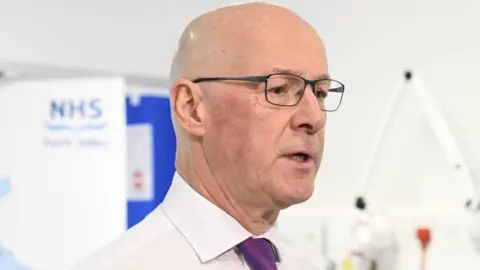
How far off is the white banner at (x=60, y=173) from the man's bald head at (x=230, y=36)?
92cm

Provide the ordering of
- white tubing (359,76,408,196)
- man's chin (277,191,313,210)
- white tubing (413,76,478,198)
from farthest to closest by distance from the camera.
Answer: white tubing (359,76,408,196), white tubing (413,76,478,198), man's chin (277,191,313,210)

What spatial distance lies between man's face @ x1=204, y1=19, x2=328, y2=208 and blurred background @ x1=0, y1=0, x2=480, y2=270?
0.96m

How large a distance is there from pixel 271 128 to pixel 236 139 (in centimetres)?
5

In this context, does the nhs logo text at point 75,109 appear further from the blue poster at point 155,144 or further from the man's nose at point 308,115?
the man's nose at point 308,115

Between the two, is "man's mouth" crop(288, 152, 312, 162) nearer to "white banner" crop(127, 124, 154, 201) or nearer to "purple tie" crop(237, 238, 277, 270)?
"purple tie" crop(237, 238, 277, 270)

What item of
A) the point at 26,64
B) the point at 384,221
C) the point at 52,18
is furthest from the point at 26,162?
the point at 384,221

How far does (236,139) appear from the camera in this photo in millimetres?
980

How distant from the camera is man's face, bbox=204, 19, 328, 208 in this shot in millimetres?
963

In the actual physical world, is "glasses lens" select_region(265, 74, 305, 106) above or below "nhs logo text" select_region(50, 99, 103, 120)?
above

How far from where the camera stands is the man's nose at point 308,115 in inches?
37.9

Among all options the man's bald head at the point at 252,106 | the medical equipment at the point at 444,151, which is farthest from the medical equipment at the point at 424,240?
the man's bald head at the point at 252,106

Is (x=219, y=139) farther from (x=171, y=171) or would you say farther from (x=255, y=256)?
(x=171, y=171)

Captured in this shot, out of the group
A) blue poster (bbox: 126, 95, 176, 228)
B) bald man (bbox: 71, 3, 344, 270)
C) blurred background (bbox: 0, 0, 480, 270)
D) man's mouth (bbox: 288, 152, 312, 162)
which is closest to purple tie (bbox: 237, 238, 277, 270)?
bald man (bbox: 71, 3, 344, 270)

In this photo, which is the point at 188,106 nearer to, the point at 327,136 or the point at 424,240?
the point at 424,240
